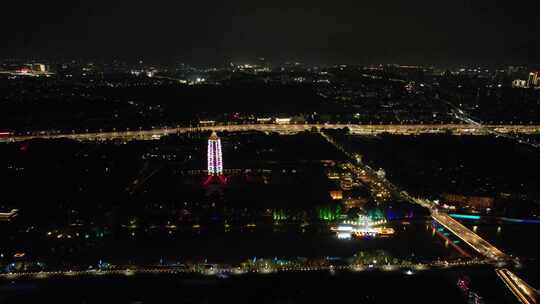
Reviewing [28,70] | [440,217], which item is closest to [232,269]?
[440,217]

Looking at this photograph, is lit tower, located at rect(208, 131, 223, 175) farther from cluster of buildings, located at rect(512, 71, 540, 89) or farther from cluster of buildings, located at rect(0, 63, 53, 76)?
cluster of buildings, located at rect(512, 71, 540, 89)

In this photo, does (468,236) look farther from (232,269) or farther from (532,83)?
(532,83)

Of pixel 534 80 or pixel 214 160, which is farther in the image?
pixel 534 80

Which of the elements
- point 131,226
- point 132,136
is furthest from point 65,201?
point 132,136

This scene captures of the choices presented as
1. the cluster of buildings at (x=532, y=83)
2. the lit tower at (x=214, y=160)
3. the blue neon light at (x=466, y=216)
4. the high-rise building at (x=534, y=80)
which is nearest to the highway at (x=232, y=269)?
the blue neon light at (x=466, y=216)

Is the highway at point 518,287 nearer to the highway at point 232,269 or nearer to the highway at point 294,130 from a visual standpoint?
the highway at point 232,269

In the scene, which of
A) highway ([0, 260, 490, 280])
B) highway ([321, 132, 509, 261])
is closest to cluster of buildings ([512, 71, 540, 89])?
highway ([321, 132, 509, 261])

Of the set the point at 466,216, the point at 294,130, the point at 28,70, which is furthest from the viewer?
the point at 28,70
